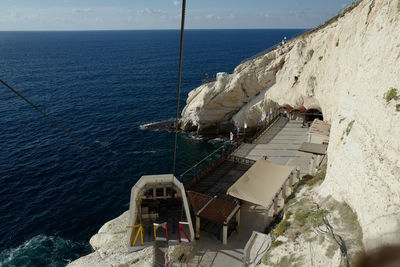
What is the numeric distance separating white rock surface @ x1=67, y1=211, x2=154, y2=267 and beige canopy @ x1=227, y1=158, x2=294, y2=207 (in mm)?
8031

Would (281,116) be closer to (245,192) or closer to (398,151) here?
(245,192)

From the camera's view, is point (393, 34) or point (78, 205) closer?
point (393, 34)

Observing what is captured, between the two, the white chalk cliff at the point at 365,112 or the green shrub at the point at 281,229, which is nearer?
the white chalk cliff at the point at 365,112

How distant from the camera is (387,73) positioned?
53.3 feet

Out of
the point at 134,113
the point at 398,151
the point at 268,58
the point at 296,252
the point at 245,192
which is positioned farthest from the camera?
the point at 134,113

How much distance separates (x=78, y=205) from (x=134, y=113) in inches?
1354

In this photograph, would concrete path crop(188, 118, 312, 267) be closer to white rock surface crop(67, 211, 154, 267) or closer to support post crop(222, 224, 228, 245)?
support post crop(222, 224, 228, 245)

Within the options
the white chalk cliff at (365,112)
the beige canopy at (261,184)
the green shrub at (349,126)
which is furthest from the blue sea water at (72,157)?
the green shrub at (349,126)

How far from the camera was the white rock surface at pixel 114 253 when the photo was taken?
17.7 meters

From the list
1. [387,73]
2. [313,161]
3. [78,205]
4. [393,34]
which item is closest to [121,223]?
[78,205]

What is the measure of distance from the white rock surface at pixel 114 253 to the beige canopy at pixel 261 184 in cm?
803

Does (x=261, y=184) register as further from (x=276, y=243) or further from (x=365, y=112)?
(x=365, y=112)

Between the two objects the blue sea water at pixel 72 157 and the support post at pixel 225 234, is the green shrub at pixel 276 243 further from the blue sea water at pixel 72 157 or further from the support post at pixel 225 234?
the blue sea water at pixel 72 157

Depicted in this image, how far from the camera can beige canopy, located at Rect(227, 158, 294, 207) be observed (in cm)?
2125
